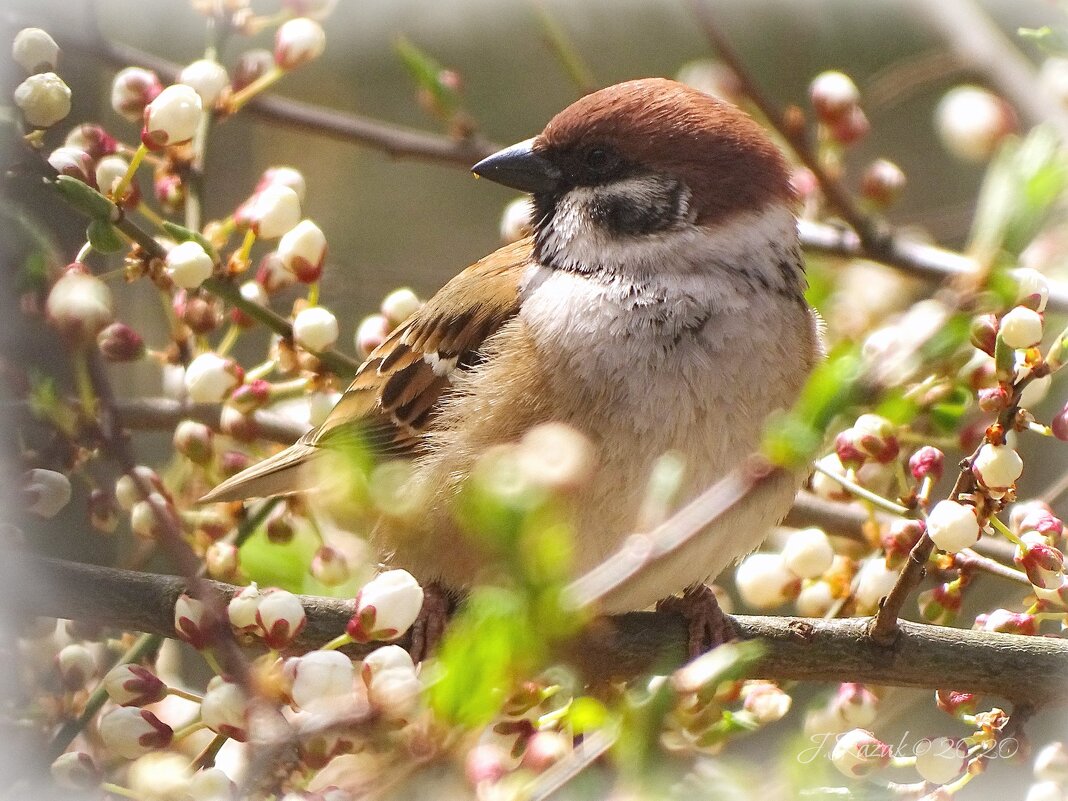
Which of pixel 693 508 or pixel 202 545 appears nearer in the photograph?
pixel 693 508

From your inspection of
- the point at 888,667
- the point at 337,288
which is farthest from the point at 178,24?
the point at 888,667

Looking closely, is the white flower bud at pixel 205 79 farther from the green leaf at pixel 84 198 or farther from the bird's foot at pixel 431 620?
the bird's foot at pixel 431 620

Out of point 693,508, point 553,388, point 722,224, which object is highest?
point 693,508

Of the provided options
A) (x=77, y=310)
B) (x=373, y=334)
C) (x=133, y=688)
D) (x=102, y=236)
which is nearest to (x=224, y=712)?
(x=133, y=688)

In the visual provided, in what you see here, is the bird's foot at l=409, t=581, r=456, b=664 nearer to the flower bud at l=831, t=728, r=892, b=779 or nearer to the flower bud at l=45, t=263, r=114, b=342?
the flower bud at l=831, t=728, r=892, b=779

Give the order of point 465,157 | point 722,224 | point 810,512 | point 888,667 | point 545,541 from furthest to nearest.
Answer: point 465,157 < point 810,512 < point 722,224 < point 888,667 < point 545,541

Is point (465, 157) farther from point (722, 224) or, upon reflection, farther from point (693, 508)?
point (693, 508)
